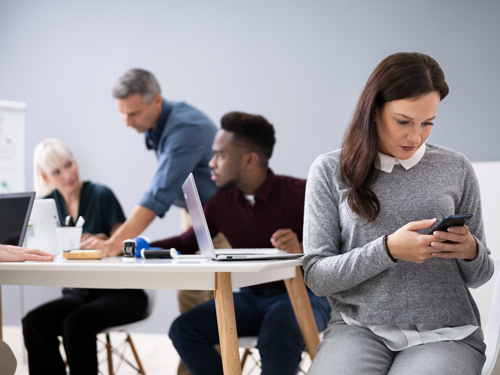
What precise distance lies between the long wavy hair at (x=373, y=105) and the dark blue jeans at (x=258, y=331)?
2.15 ft

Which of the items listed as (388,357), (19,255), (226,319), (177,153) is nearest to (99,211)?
(177,153)

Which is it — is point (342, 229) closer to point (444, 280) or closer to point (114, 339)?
point (444, 280)

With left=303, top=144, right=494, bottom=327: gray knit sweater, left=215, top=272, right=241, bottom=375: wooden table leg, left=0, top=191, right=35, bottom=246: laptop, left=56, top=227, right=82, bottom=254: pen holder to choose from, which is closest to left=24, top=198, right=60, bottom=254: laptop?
left=56, top=227, right=82, bottom=254: pen holder

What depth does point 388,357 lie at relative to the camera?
1444 millimetres

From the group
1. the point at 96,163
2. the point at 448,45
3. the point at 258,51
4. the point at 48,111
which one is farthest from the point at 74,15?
the point at 448,45

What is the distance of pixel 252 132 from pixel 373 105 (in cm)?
116

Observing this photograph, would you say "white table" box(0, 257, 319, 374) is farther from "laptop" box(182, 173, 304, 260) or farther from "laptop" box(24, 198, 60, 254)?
"laptop" box(24, 198, 60, 254)

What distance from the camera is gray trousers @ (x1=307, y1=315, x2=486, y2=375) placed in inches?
52.7

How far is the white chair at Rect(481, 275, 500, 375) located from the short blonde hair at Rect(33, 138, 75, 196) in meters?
2.22

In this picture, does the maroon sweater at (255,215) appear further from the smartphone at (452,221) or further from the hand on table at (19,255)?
the smartphone at (452,221)

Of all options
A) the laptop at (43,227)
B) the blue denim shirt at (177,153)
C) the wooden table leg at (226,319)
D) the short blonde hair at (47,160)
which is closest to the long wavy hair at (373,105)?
the wooden table leg at (226,319)

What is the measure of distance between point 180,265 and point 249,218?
0.86 metres

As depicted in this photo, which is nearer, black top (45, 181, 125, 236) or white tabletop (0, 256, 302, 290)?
white tabletop (0, 256, 302, 290)

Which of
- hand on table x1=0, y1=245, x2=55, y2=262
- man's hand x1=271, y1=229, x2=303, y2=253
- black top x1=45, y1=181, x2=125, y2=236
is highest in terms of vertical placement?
man's hand x1=271, y1=229, x2=303, y2=253
